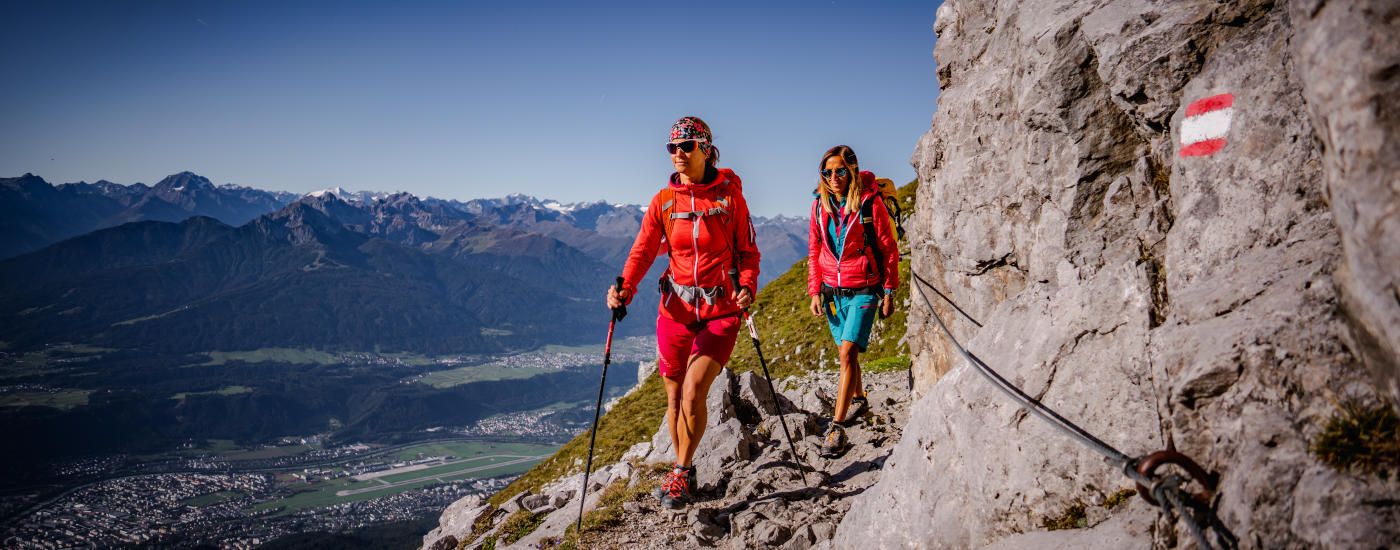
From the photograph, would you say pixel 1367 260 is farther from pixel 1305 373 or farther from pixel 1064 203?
pixel 1064 203

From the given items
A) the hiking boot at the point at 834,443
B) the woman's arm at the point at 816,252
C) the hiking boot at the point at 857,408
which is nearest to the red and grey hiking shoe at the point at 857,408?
the hiking boot at the point at 857,408

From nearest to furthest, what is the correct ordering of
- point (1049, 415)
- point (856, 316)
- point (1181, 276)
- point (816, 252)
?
point (1181, 276) < point (1049, 415) < point (856, 316) < point (816, 252)

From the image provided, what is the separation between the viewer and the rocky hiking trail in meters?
7.47

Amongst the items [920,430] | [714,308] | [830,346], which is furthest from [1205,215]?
[830,346]

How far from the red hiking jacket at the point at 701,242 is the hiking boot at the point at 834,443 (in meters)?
2.93

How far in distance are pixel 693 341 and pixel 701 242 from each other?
4.05 feet

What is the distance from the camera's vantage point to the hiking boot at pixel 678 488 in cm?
833

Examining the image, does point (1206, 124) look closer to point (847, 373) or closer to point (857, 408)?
point (847, 373)

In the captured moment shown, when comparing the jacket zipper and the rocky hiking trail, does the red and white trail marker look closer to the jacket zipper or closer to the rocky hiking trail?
the rocky hiking trail

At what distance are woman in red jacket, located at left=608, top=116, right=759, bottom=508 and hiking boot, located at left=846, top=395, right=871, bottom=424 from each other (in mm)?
3729

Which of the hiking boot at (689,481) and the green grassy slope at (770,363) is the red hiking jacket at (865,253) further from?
the green grassy slope at (770,363)

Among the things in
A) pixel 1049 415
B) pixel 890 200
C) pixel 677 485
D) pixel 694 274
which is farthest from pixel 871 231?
pixel 1049 415

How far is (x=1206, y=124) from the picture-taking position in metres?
4.04

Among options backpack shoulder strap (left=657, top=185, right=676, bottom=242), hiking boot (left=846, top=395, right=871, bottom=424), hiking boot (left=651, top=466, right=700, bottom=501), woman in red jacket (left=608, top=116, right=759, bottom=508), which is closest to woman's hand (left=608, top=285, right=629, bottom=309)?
woman in red jacket (left=608, top=116, right=759, bottom=508)
